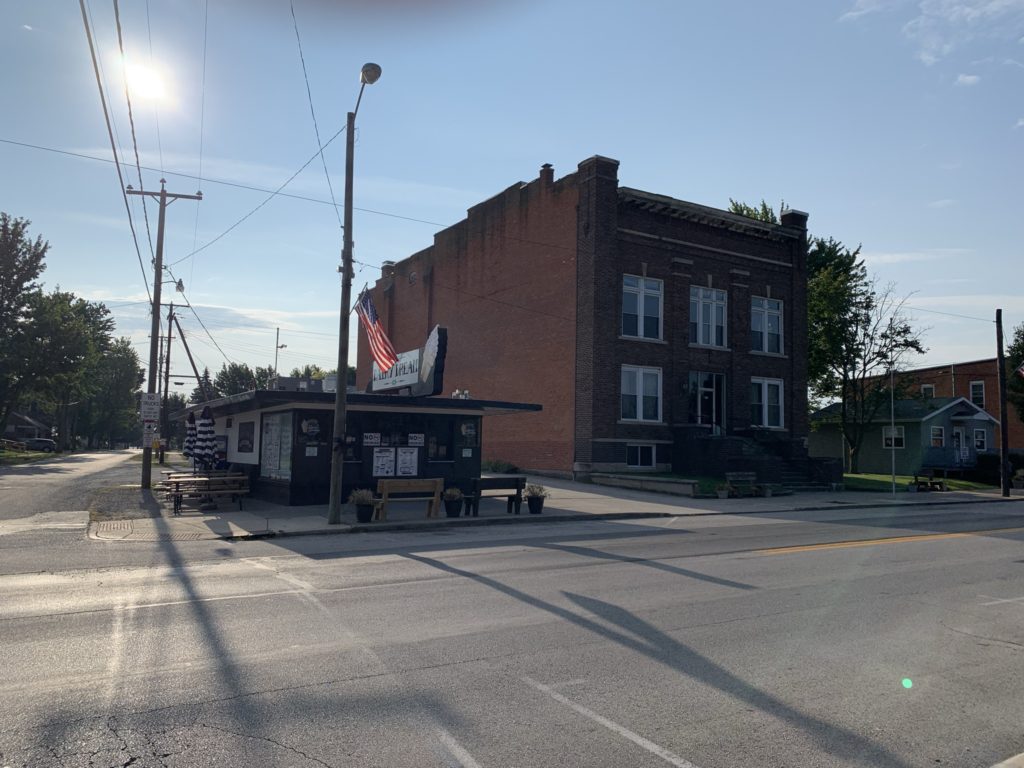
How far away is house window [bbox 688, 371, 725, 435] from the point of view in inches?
1351

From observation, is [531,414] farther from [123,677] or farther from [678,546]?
[123,677]

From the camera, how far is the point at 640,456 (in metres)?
32.3

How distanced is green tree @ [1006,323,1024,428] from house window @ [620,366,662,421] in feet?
112

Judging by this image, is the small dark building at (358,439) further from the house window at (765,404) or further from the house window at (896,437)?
the house window at (896,437)

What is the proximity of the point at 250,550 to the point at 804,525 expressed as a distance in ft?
42.5

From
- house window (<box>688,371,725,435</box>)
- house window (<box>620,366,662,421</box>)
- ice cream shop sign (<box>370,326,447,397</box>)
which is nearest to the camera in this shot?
ice cream shop sign (<box>370,326,447,397</box>)

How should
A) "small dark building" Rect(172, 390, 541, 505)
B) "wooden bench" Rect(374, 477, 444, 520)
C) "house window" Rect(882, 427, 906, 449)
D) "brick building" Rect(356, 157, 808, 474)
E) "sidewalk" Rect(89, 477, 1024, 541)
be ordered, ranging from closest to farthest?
"sidewalk" Rect(89, 477, 1024, 541) → "wooden bench" Rect(374, 477, 444, 520) → "small dark building" Rect(172, 390, 541, 505) → "brick building" Rect(356, 157, 808, 474) → "house window" Rect(882, 427, 906, 449)

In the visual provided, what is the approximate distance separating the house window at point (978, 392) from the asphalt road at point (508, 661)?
182ft

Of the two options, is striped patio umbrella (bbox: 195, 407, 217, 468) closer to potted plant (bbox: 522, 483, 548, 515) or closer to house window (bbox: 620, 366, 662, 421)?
potted plant (bbox: 522, 483, 548, 515)

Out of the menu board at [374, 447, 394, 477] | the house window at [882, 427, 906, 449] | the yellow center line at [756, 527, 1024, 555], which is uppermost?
the house window at [882, 427, 906, 449]

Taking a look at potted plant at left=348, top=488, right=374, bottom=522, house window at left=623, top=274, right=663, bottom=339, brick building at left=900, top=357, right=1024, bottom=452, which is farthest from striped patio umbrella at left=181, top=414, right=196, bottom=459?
brick building at left=900, top=357, right=1024, bottom=452

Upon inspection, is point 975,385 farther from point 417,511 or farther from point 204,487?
point 204,487

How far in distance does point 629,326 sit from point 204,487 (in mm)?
18588

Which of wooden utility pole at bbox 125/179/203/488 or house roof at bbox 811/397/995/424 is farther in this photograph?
house roof at bbox 811/397/995/424
